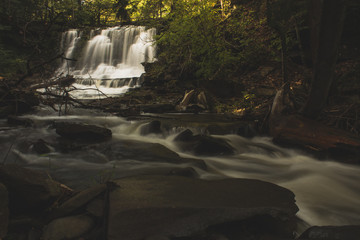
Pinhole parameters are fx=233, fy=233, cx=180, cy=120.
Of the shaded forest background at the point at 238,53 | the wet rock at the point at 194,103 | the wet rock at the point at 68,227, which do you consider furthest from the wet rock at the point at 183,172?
the wet rock at the point at 194,103

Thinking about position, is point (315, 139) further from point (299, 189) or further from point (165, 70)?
point (165, 70)

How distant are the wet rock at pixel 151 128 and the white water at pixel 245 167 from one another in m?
0.47

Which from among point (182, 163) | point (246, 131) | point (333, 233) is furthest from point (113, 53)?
point (333, 233)

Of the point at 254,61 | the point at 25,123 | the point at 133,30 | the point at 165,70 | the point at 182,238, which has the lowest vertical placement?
the point at 25,123

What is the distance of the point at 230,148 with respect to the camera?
17.6 ft

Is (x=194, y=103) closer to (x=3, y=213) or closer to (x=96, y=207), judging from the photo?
(x=96, y=207)

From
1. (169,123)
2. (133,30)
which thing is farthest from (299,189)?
(133,30)

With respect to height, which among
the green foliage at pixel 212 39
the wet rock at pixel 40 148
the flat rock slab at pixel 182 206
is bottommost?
the wet rock at pixel 40 148

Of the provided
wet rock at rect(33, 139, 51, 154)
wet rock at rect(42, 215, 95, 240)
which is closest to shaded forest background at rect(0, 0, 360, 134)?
wet rock at rect(33, 139, 51, 154)

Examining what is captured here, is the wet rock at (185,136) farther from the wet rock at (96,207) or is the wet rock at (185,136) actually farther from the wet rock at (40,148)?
the wet rock at (96,207)

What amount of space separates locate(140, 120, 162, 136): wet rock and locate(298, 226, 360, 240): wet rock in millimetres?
4882

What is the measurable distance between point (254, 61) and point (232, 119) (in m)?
5.20

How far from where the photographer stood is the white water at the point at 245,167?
3125mm

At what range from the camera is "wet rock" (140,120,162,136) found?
21.5 feet
